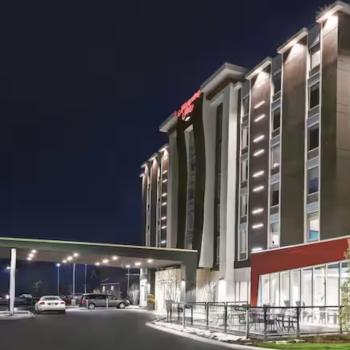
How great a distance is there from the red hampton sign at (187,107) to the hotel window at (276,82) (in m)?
14.2

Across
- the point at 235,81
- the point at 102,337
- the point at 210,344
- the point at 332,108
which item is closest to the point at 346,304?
the point at 210,344

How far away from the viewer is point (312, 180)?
42188 mm

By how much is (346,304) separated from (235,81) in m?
37.9

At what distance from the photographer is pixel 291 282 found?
3878 cm

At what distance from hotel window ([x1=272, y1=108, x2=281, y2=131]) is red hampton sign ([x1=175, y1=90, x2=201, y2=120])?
1473 cm

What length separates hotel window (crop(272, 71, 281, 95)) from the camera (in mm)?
47688

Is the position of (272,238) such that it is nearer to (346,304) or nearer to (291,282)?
(291,282)

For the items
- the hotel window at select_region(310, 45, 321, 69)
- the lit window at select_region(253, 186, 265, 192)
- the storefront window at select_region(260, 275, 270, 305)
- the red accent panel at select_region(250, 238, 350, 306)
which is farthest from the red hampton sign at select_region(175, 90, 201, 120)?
the storefront window at select_region(260, 275, 270, 305)

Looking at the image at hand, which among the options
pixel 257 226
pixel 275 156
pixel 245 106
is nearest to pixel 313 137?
pixel 275 156

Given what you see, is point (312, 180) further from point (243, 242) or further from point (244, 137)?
point (244, 137)

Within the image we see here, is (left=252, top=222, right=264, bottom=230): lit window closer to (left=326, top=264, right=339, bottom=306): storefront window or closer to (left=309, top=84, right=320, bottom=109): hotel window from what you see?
(left=309, top=84, right=320, bottom=109): hotel window

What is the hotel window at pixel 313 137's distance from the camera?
42.1 m

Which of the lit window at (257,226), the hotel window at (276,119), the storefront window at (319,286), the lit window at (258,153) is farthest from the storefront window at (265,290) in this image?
the hotel window at (276,119)

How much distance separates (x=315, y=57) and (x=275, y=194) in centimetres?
1045
